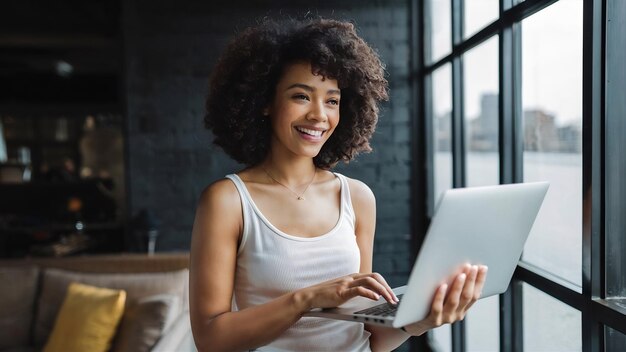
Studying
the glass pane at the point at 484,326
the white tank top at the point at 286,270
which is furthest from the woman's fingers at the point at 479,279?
the glass pane at the point at 484,326

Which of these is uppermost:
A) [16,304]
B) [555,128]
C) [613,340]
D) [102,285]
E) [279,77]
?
[279,77]

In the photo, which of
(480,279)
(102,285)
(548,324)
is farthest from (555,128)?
(102,285)

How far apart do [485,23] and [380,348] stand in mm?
1878

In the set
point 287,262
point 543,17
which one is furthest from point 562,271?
point 287,262

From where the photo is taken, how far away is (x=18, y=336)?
289 centimetres

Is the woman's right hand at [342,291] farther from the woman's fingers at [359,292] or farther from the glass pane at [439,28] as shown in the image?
the glass pane at [439,28]

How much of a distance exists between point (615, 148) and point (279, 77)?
0.98 meters

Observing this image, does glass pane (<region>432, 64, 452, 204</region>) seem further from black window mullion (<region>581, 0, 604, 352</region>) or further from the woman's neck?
the woman's neck

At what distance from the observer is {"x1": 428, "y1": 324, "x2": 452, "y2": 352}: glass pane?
335cm

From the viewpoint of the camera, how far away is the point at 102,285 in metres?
2.83

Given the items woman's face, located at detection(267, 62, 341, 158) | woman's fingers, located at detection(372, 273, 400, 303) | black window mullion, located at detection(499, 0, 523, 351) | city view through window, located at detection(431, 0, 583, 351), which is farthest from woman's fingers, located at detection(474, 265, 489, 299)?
black window mullion, located at detection(499, 0, 523, 351)

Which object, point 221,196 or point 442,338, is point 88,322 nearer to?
point 221,196

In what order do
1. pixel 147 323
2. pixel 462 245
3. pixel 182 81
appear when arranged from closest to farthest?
pixel 462 245 < pixel 147 323 < pixel 182 81

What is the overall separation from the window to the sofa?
1.50 metres
